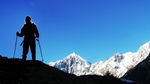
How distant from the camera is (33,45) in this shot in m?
21.9

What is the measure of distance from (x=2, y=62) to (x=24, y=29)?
3229mm

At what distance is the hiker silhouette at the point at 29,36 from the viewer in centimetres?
2178

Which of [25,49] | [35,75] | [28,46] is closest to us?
[35,75]

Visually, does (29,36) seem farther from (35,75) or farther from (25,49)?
(35,75)

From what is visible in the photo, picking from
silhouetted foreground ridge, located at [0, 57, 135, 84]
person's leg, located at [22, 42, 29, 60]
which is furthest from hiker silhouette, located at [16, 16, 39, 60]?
silhouetted foreground ridge, located at [0, 57, 135, 84]

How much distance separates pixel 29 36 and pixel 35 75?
372 cm

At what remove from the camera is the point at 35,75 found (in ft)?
Result: 63.5

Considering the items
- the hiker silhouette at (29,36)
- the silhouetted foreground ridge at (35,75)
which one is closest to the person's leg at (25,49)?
the hiker silhouette at (29,36)

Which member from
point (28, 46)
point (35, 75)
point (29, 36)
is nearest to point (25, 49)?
point (28, 46)

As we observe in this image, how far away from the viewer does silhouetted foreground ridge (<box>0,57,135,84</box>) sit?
59.5ft

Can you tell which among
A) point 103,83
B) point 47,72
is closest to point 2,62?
point 47,72

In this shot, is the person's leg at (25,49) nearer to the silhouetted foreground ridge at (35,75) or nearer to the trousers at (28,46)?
the trousers at (28,46)

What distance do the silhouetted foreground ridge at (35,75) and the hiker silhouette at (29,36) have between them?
97cm

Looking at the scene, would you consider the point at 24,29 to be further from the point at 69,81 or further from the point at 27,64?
the point at 69,81
